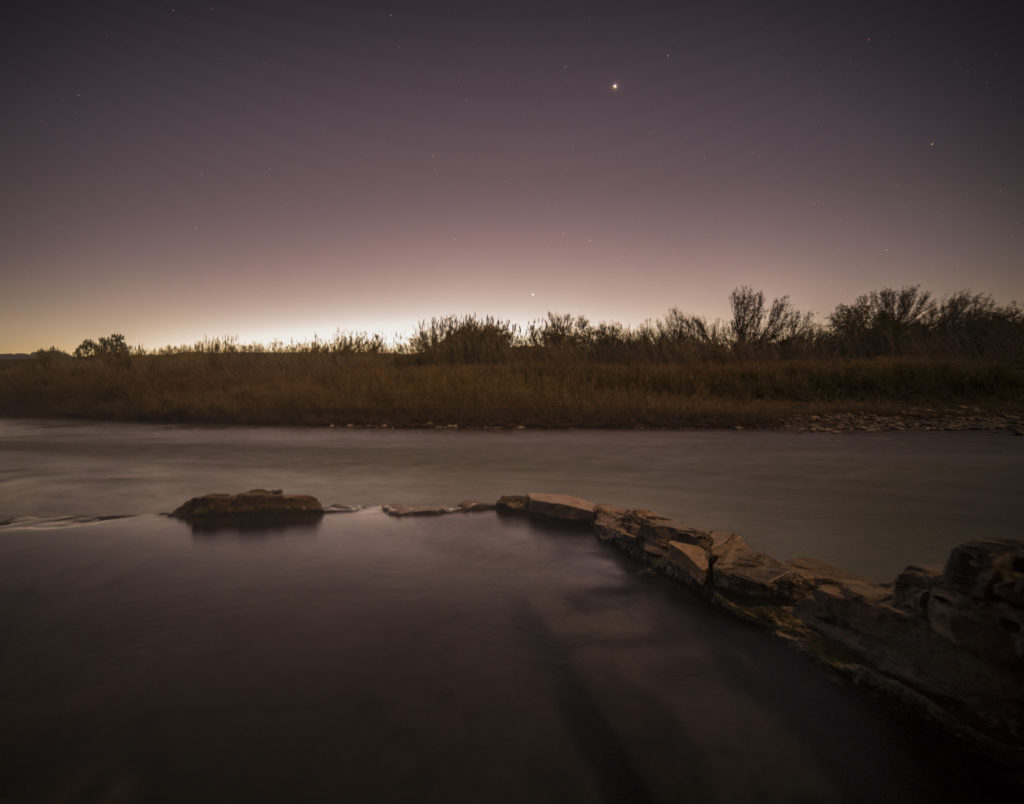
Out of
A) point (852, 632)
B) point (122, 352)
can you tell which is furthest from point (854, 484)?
point (122, 352)

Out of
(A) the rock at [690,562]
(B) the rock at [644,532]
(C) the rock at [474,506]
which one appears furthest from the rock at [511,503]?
(A) the rock at [690,562]

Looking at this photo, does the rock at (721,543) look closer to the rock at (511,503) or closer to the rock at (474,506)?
the rock at (511,503)

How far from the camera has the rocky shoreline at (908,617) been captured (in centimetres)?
135

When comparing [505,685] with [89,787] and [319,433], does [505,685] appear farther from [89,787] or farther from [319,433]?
[319,433]

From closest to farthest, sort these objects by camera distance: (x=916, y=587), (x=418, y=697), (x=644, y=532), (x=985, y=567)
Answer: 1. (x=985, y=567)
2. (x=418, y=697)
3. (x=916, y=587)
4. (x=644, y=532)

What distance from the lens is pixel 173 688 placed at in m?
1.56

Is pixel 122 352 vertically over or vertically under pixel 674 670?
over

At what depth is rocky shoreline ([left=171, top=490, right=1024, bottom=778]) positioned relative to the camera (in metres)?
1.35

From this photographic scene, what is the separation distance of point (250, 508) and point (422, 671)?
2.18m

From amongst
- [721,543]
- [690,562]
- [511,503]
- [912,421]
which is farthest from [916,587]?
[912,421]

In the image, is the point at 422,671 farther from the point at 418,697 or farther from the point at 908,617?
the point at 908,617

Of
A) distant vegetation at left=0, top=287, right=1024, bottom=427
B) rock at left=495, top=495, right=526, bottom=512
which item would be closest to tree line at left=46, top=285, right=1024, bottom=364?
distant vegetation at left=0, top=287, right=1024, bottom=427

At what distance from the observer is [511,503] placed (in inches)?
143

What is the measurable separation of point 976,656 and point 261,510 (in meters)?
3.36
